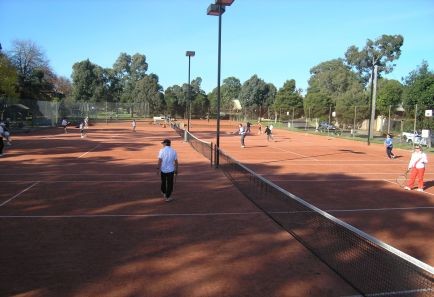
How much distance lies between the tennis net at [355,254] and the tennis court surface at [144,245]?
259 millimetres

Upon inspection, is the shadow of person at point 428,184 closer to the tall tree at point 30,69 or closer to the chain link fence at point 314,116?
the chain link fence at point 314,116

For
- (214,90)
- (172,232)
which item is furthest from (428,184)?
(214,90)

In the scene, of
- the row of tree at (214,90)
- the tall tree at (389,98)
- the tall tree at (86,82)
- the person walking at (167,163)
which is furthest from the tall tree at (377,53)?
the person walking at (167,163)

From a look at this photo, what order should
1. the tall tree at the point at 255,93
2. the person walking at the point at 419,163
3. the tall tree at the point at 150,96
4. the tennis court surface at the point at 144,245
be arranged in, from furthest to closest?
the tall tree at the point at 255,93, the tall tree at the point at 150,96, the person walking at the point at 419,163, the tennis court surface at the point at 144,245

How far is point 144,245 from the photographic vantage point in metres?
8.03

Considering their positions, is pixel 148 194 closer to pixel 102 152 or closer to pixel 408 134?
pixel 102 152

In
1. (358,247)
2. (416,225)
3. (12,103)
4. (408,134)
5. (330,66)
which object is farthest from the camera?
(330,66)

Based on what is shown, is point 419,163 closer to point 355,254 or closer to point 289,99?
point 355,254

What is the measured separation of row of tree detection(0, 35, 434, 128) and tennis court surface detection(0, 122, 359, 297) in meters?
40.3

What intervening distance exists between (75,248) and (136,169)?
10.3m

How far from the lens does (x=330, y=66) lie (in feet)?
354

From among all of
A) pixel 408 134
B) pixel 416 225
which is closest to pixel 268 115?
pixel 408 134

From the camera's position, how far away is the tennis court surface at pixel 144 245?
6.19 metres

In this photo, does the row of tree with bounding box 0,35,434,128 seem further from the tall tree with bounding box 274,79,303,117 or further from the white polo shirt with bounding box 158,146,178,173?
the white polo shirt with bounding box 158,146,178,173
